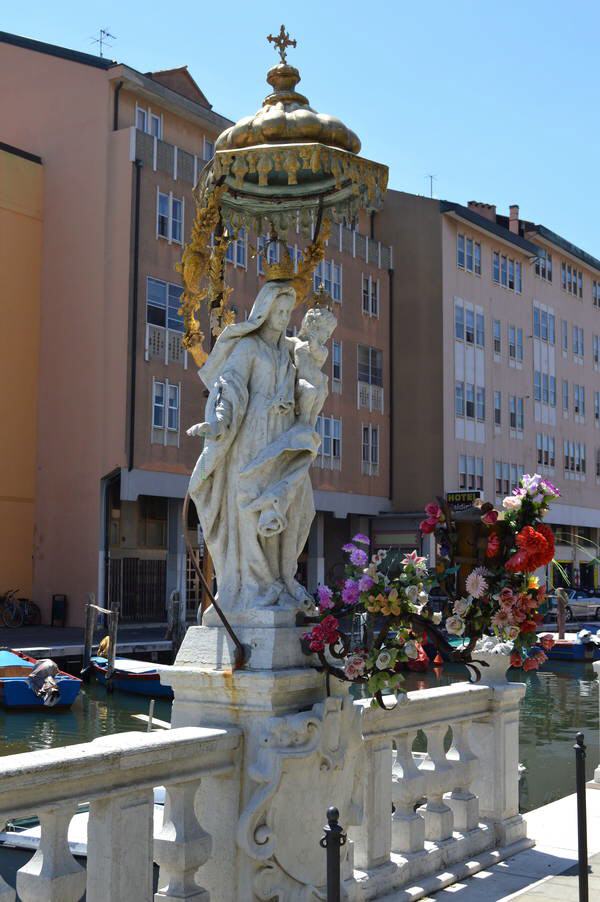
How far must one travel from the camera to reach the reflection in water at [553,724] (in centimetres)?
1878

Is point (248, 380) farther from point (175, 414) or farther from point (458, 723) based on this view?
point (175, 414)

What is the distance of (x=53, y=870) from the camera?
14.7 ft

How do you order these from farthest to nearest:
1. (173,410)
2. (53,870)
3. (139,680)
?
1. (173,410)
2. (139,680)
3. (53,870)

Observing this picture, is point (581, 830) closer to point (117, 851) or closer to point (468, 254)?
point (117, 851)

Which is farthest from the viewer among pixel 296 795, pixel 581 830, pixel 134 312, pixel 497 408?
pixel 497 408

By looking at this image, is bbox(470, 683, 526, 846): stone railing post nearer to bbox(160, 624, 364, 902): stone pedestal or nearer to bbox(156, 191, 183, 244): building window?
bbox(160, 624, 364, 902): stone pedestal

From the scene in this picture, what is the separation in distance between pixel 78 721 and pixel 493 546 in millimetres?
20958

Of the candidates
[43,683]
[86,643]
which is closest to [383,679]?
[43,683]

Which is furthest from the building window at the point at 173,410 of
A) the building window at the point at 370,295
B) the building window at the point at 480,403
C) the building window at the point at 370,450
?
the building window at the point at 480,403

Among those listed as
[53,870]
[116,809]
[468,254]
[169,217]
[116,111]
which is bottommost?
[53,870]

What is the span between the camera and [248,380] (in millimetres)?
6855

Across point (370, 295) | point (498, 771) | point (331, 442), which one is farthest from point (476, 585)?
point (370, 295)

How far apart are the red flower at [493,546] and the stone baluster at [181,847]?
241 cm

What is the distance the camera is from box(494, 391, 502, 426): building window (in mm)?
56875
